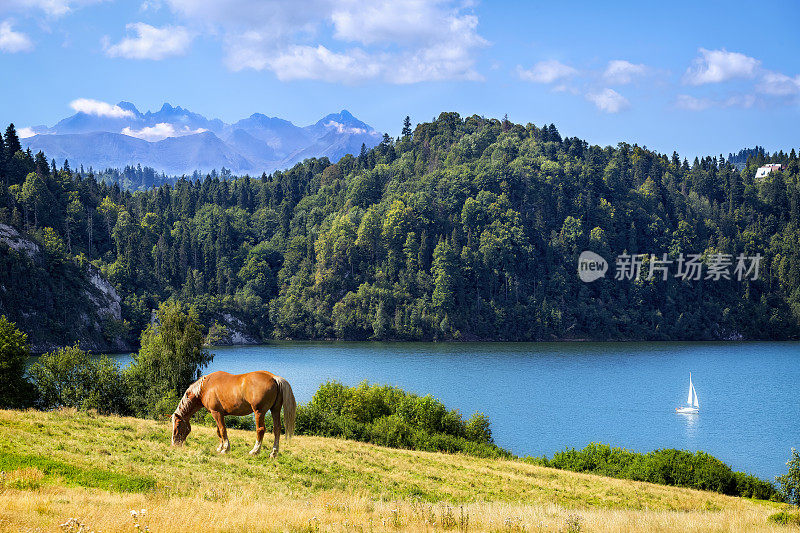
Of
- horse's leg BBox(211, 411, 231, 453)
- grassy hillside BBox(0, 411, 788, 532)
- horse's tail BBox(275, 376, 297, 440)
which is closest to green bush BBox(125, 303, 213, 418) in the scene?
grassy hillside BBox(0, 411, 788, 532)

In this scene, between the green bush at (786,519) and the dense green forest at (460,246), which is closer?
the green bush at (786,519)

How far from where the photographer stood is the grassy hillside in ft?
42.1

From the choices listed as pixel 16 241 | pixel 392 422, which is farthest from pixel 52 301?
pixel 392 422

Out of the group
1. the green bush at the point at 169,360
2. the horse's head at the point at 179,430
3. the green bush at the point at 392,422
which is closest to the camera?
the horse's head at the point at 179,430

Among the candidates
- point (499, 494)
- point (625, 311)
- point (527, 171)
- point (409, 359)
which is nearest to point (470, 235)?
point (527, 171)

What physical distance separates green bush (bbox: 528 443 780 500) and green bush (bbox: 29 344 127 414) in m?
25.3

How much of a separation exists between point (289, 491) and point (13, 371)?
24375mm

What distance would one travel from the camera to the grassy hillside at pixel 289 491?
505 inches

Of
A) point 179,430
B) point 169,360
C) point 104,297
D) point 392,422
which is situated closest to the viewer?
point 179,430

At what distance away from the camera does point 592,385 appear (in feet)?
257

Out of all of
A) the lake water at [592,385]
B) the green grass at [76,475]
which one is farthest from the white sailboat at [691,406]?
the green grass at [76,475]

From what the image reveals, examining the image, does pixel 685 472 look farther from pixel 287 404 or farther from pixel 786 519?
pixel 287 404

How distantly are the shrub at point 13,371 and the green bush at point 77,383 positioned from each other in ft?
3.45

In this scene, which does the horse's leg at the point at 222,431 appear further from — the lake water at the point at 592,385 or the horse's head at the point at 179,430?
the lake water at the point at 592,385
